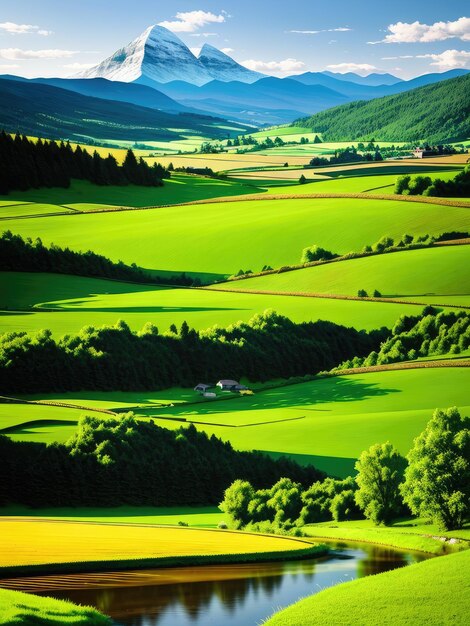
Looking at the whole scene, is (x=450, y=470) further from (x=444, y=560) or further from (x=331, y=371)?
(x=331, y=371)

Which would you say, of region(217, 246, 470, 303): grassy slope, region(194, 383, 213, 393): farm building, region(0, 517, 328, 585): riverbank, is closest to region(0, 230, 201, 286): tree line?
region(217, 246, 470, 303): grassy slope

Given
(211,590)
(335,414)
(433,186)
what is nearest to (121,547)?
(211,590)

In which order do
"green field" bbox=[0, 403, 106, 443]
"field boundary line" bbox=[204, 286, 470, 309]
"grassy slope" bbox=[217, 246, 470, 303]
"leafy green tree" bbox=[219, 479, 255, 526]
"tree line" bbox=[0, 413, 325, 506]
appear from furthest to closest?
"grassy slope" bbox=[217, 246, 470, 303]
"field boundary line" bbox=[204, 286, 470, 309]
"green field" bbox=[0, 403, 106, 443]
"tree line" bbox=[0, 413, 325, 506]
"leafy green tree" bbox=[219, 479, 255, 526]

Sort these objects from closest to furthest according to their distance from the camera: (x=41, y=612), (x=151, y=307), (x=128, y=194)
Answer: (x=41, y=612) < (x=151, y=307) < (x=128, y=194)

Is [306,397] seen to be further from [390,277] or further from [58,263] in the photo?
[58,263]

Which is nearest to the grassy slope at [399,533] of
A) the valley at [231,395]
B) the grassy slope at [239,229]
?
the valley at [231,395]

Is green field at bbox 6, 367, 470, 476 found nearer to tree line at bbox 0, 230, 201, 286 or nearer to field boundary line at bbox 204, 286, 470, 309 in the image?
field boundary line at bbox 204, 286, 470, 309

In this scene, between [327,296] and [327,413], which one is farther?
[327,296]
